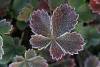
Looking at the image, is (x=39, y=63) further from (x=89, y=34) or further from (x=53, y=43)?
(x=89, y=34)

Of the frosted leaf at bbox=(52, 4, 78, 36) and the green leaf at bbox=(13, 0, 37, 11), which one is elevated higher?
the green leaf at bbox=(13, 0, 37, 11)

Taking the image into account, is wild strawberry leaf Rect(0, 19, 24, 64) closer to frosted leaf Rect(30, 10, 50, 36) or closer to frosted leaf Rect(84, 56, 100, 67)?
frosted leaf Rect(30, 10, 50, 36)

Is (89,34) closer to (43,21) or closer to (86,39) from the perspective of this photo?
(86,39)

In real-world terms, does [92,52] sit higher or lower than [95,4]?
lower

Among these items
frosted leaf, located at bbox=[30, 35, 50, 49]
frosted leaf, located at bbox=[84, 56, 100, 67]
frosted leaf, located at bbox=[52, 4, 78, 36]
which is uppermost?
frosted leaf, located at bbox=[52, 4, 78, 36]

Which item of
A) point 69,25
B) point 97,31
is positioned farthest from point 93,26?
point 69,25

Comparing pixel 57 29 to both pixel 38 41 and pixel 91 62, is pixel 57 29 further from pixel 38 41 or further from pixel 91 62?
pixel 91 62

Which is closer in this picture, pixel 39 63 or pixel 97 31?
pixel 39 63

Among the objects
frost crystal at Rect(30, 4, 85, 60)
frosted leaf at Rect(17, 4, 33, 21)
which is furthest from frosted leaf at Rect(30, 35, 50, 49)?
frosted leaf at Rect(17, 4, 33, 21)
